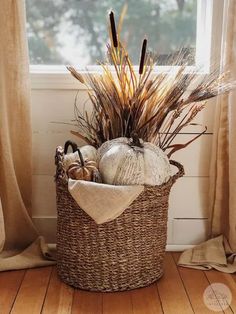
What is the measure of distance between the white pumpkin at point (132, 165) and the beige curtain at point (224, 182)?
1.35 ft

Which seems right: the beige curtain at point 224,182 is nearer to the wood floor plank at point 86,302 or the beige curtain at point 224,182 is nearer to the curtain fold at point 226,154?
the curtain fold at point 226,154

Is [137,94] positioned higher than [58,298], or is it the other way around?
[137,94]

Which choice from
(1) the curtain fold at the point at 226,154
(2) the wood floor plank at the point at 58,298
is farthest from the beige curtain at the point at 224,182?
(2) the wood floor plank at the point at 58,298

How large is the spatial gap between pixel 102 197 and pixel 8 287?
0.54 metres

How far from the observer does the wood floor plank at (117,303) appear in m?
1.78

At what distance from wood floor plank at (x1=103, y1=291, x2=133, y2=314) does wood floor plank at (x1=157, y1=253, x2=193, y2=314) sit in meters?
0.12

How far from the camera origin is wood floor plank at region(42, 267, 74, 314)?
1.78m

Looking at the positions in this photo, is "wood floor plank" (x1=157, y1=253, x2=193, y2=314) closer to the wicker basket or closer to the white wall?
the wicker basket

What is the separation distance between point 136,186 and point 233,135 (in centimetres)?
55

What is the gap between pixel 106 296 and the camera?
1887 mm

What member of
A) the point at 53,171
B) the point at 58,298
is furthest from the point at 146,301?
the point at 53,171

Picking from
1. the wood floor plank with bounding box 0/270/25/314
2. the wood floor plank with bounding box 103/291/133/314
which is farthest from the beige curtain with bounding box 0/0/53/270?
the wood floor plank with bounding box 103/291/133/314

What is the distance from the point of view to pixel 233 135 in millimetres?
2115

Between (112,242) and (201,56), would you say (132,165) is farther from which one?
(201,56)
